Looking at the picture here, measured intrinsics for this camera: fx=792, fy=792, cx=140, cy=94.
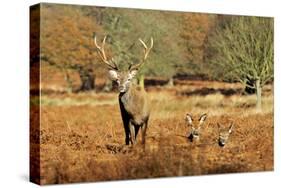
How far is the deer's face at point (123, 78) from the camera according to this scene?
9891 mm

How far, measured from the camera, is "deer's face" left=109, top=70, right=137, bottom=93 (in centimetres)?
989

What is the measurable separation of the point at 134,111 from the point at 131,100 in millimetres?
149

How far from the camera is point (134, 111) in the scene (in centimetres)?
1009

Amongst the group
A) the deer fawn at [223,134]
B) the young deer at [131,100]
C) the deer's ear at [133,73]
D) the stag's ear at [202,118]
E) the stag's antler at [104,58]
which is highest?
the stag's antler at [104,58]

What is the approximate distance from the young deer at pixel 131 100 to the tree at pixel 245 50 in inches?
43.3

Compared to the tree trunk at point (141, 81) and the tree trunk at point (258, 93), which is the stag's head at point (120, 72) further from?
the tree trunk at point (258, 93)

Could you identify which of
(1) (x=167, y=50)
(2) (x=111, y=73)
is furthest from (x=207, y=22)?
(2) (x=111, y=73)

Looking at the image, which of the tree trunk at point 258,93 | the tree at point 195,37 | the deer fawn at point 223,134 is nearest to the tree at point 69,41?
the tree at point 195,37

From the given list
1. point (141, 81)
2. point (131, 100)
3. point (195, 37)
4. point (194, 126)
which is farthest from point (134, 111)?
point (195, 37)

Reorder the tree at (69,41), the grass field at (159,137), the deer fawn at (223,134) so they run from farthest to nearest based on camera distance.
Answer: the deer fawn at (223,134) → the grass field at (159,137) → the tree at (69,41)

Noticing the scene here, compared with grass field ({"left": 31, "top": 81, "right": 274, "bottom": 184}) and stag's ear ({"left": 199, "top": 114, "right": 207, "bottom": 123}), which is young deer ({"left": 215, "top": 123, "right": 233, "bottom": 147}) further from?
stag's ear ({"left": 199, "top": 114, "right": 207, "bottom": 123})

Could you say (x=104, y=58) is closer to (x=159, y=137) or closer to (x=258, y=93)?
(x=159, y=137)

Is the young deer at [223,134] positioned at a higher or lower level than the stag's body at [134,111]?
lower

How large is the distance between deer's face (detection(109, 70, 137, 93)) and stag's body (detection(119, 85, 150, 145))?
7 centimetres
